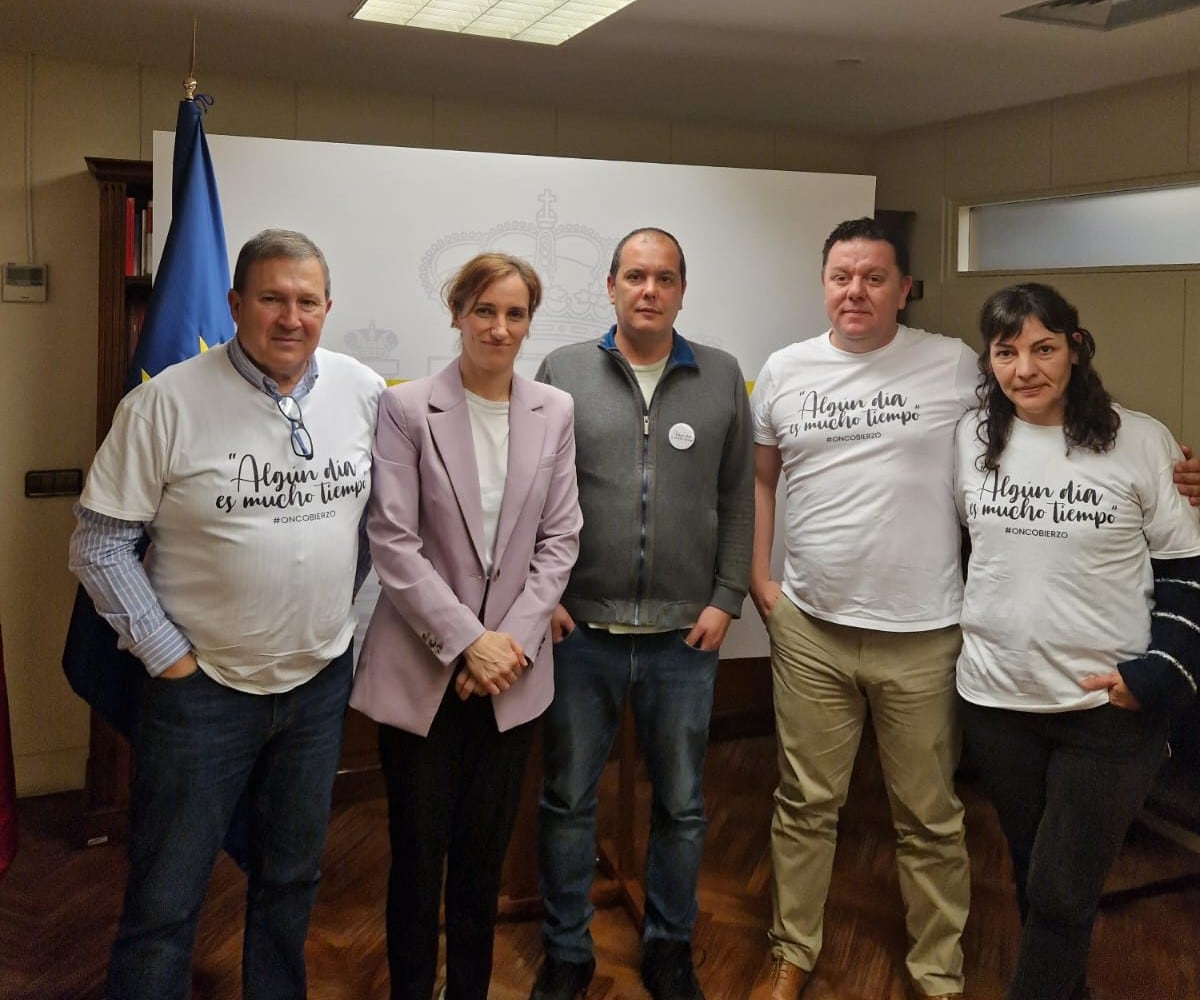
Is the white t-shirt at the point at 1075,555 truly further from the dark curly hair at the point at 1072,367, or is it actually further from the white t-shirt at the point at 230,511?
the white t-shirt at the point at 230,511

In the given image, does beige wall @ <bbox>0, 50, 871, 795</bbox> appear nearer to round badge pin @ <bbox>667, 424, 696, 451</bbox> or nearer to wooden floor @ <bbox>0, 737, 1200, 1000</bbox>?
wooden floor @ <bbox>0, 737, 1200, 1000</bbox>

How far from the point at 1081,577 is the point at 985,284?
251cm

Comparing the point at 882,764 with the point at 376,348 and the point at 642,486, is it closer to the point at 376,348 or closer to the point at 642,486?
the point at 642,486

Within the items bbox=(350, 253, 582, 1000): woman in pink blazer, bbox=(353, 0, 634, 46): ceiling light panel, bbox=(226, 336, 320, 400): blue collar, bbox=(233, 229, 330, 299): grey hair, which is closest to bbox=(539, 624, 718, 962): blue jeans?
bbox=(350, 253, 582, 1000): woman in pink blazer

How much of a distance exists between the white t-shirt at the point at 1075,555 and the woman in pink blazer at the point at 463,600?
84cm

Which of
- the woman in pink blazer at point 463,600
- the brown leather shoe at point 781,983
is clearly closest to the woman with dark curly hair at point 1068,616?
the brown leather shoe at point 781,983

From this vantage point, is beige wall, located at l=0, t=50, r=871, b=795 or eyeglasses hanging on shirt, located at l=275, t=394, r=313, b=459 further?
beige wall, located at l=0, t=50, r=871, b=795

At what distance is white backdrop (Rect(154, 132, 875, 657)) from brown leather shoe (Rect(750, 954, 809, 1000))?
2.92ft

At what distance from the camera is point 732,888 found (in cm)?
289

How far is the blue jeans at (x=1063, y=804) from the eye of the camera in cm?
188

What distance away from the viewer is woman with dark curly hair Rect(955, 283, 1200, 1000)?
188 centimetres

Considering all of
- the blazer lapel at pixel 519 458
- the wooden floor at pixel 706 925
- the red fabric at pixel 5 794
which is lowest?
the wooden floor at pixel 706 925

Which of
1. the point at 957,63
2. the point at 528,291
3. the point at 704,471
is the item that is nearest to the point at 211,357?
the point at 528,291

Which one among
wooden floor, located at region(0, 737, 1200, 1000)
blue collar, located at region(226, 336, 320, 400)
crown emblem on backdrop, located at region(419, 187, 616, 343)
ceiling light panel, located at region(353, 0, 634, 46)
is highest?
ceiling light panel, located at region(353, 0, 634, 46)
